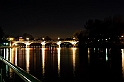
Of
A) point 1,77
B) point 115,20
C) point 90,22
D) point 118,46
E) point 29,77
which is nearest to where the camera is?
point 29,77

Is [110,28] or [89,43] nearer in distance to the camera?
[110,28]

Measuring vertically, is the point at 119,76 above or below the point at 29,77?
below

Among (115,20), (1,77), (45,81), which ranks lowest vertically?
(45,81)

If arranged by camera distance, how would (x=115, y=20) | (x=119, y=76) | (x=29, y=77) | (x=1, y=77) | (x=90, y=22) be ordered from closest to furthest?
(x=29, y=77) → (x=1, y=77) → (x=119, y=76) → (x=115, y=20) → (x=90, y=22)

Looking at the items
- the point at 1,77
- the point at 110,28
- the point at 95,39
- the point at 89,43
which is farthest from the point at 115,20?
the point at 1,77

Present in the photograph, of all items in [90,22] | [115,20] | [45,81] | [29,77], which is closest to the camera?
[29,77]

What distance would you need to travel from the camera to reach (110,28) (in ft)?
406

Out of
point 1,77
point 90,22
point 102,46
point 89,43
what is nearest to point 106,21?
point 90,22

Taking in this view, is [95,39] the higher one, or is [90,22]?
[90,22]

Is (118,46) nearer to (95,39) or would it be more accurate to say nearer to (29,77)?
(95,39)

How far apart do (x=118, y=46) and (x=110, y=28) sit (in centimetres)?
1233

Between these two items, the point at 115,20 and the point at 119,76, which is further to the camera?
the point at 115,20

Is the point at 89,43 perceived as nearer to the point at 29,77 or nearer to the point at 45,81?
the point at 45,81

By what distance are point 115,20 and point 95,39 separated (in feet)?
83.8
